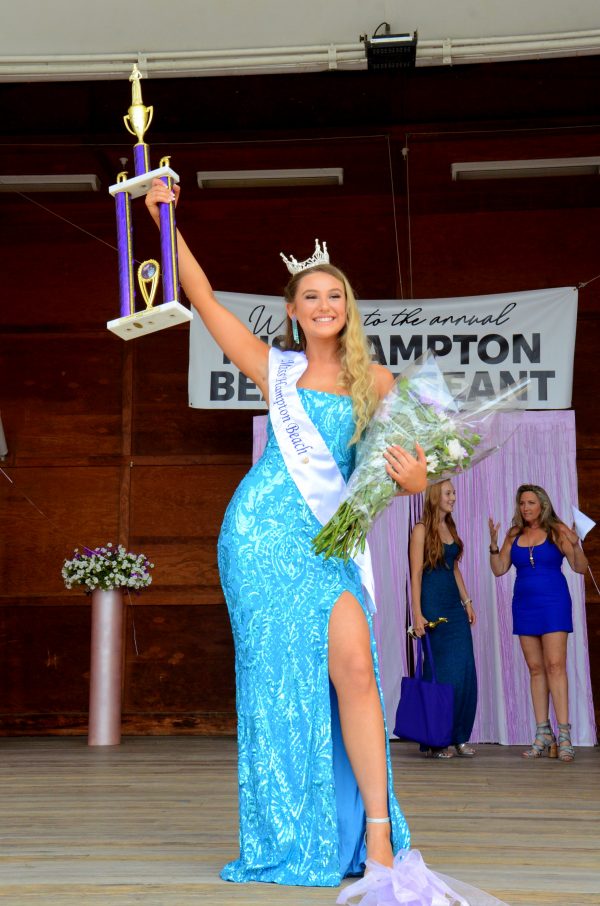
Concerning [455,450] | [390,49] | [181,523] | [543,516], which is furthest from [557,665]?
[455,450]

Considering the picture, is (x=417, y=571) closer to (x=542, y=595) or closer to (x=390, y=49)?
(x=542, y=595)

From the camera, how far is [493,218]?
6941 millimetres

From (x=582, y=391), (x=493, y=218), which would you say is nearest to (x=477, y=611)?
(x=582, y=391)

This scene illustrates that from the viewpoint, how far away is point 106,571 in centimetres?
589

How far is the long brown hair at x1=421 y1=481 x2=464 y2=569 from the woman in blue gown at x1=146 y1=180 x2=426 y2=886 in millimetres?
3216

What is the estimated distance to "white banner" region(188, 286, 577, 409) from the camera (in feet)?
19.2

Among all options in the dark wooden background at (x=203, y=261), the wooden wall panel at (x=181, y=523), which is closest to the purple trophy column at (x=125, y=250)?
the dark wooden background at (x=203, y=261)

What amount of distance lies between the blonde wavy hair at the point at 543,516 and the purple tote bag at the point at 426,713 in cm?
95

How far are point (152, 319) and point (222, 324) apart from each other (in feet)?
0.67

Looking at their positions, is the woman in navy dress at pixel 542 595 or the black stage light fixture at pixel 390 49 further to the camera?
the woman in navy dress at pixel 542 595

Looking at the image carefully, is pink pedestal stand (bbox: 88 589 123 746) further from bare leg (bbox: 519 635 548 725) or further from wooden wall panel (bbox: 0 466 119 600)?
bare leg (bbox: 519 635 548 725)

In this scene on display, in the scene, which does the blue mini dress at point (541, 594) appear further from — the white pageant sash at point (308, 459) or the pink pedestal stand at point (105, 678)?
the white pageant sash at point (308, 459)

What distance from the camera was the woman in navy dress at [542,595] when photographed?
17.8 ft

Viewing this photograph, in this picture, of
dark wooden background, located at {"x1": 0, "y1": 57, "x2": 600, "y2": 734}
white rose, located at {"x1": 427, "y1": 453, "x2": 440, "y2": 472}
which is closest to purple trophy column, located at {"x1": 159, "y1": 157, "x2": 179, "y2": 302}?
white rose, located at {"x1": 427, "y1": 453, "x2": 440, "y2": 472}
